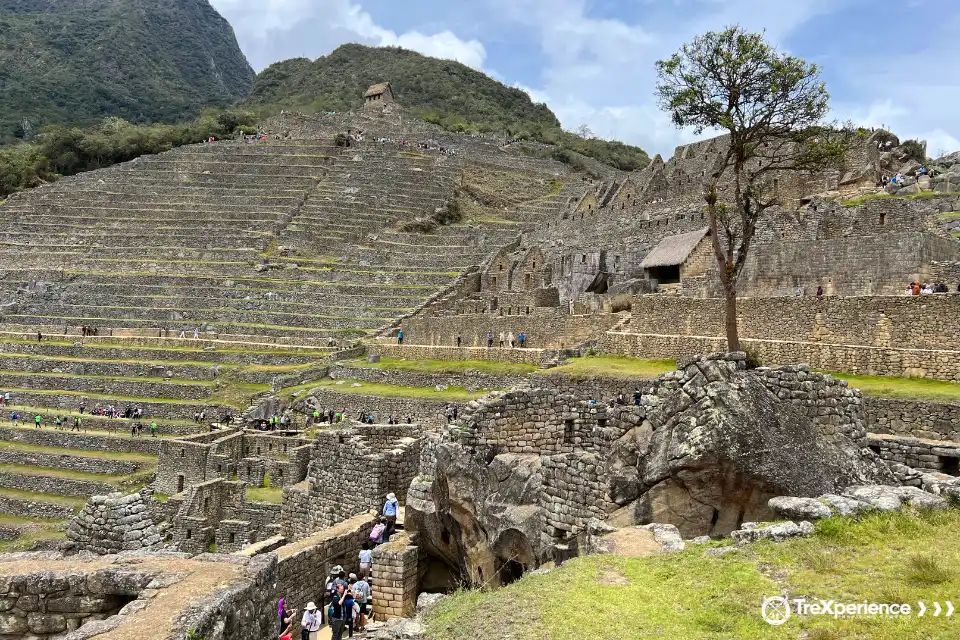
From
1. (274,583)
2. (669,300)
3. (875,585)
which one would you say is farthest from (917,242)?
(274,583)

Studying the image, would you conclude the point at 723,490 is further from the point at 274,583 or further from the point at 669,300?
the point at 669,300

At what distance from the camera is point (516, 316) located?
29.4 metres

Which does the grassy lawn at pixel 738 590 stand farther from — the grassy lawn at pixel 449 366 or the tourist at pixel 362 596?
the grassy lawn at pixel 449 366

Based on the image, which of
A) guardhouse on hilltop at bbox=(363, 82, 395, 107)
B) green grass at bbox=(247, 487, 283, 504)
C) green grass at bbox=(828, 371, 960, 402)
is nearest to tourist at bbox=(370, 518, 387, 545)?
green grass at bbox=(828, 371, 960, 402)

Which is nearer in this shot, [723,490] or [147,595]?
[147,595]

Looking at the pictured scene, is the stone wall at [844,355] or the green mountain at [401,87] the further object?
the green mountain at [401,87]

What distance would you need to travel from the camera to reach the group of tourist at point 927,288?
17.8 m

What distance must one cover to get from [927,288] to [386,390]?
18127 mm

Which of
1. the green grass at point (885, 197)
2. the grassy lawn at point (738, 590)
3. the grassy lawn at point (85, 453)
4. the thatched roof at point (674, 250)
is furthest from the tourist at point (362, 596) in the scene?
the green grass at point (885, 197)

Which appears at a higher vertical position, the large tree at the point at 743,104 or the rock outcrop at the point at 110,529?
the large tree at the point at 743,104

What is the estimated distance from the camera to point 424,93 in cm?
10556

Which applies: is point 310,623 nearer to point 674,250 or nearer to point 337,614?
point 337,614

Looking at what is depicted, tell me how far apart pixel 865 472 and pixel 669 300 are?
15.8 meters

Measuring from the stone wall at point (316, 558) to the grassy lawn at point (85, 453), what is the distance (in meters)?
19.2
